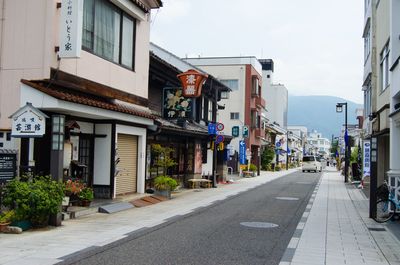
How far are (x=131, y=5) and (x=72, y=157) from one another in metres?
6.59

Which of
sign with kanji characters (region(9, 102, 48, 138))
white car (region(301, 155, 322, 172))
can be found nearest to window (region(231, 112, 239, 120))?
white car (region(301, 155, 322, 172))

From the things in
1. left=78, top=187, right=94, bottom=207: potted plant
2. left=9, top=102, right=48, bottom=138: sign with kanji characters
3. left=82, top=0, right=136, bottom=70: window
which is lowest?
left=78, top=187, right=94, bottom=207: potted plant

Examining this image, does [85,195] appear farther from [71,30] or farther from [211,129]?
[211,129]

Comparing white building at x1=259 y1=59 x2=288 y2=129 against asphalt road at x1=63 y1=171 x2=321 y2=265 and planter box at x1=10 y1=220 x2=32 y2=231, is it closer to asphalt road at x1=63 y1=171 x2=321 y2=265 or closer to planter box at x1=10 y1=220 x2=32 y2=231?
asphalt road at x1=63 y1=171 x2=321 y2=265

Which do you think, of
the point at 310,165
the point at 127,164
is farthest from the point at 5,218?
the point at 310,165

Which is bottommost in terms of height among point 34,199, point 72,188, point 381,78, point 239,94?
point 34,199

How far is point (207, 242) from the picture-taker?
10266mm

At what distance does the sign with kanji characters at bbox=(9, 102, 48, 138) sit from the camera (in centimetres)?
1191

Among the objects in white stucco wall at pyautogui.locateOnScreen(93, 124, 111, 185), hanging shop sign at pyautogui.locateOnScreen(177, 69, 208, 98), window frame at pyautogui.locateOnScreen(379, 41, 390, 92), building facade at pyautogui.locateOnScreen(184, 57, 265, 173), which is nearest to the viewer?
white stucco wall at pyautogui.locateOnScreen(93, 124, 111, 185)

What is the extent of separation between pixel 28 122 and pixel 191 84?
1128 cm

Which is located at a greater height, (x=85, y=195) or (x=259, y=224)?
(x=85, y=195)

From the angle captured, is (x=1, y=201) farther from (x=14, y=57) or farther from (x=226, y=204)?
(x=226, y=204)

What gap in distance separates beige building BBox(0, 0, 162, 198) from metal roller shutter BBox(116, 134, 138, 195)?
4 centimetres

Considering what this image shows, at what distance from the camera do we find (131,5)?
1808cm
